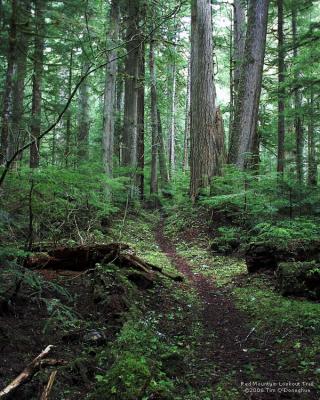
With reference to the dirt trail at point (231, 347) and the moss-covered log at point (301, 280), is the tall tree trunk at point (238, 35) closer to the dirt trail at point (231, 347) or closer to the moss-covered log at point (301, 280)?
the moss-covered log at point (301, 280)

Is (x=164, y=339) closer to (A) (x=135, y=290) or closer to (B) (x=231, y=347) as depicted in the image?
(B) (x=231, y=347)

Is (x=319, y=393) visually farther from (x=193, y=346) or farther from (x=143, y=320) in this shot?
(x=143, y=320)

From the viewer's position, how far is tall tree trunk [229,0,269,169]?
12.5 metres

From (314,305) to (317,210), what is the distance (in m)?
4.89

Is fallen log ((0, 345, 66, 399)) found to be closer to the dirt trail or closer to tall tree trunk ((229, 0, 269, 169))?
the dirt trail

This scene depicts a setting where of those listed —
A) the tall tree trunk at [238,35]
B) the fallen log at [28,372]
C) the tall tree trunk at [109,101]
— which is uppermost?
the tall tree trunk at [238,35]

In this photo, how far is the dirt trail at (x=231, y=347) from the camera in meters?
3.84

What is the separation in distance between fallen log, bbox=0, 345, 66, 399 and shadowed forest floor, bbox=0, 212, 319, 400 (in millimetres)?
118

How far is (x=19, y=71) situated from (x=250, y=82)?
7.24 meters

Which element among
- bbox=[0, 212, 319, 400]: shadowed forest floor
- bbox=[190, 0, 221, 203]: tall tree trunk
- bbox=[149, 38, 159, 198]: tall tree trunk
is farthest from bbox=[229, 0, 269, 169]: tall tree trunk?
bbox=[149, 38, 159, 198]: tall tree trunk

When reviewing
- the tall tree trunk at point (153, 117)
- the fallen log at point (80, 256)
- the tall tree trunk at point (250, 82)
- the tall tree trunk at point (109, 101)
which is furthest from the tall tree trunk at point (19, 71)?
the tall tree trunk at point (153, 117)

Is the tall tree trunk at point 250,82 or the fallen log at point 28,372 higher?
the tall tree trunk at point 250,82

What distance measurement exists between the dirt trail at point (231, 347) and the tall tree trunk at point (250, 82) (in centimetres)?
676

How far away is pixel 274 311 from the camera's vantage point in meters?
5.32
